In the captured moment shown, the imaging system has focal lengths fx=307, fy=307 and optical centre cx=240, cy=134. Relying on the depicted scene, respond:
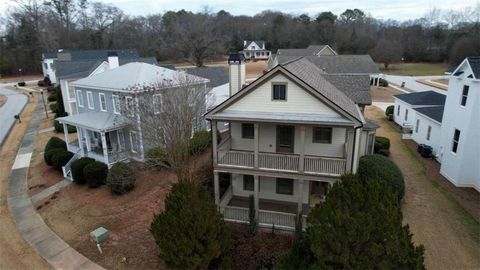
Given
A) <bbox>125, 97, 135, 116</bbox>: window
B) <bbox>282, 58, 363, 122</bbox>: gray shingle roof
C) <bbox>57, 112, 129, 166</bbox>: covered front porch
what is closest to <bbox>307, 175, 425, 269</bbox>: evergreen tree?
<bbox>282, 58, 363, 122</bbox>: gray shingle roof

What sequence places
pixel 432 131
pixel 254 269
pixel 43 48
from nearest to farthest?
pixel 254 269, pixel 432 131, pixel 43 48

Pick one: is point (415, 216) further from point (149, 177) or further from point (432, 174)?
point (149, 177)

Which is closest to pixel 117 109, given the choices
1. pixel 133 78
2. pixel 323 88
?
pixel 133 78

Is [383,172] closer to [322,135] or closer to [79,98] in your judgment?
[322,135]

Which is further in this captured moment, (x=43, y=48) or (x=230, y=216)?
(x=43, y=48)

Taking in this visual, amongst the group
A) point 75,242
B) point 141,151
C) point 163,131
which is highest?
point 163,131

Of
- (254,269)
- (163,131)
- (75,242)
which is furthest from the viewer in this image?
(163,131)

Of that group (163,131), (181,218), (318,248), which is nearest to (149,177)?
(163,131)
